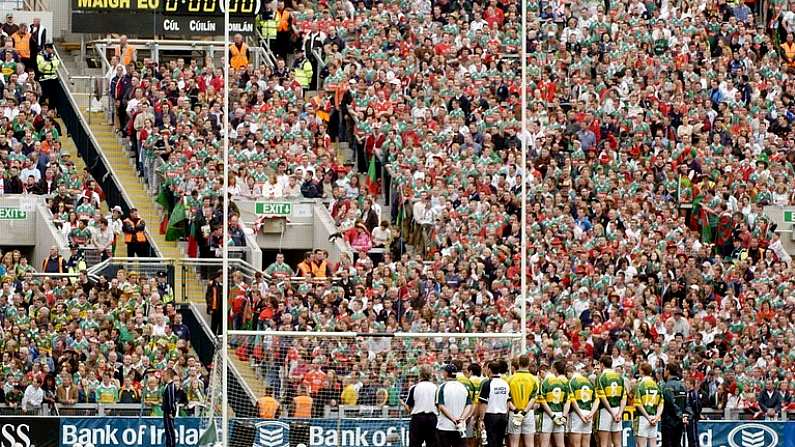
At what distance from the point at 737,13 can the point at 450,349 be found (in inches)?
643

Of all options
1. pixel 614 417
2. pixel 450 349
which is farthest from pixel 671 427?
pixel 450 349

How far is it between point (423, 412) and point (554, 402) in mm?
1835

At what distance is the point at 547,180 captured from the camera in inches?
1716

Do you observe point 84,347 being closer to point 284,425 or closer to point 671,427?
point 284,425

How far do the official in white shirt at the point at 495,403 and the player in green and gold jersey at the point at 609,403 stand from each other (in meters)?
1.65

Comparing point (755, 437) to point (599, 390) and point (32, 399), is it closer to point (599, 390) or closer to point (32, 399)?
point (599, 390)

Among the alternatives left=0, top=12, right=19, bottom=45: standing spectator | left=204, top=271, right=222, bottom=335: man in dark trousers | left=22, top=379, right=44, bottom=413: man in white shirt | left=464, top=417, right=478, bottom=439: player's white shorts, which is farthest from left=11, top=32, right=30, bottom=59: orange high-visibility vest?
left=464, top=417, right=478, bottom=439: player's white shorts

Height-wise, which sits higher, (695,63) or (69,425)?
(695,63)

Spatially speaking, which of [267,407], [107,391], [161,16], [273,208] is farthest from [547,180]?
[267,407]

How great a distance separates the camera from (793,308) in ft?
134

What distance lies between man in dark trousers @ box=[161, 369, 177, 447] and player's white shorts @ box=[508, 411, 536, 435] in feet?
17.3

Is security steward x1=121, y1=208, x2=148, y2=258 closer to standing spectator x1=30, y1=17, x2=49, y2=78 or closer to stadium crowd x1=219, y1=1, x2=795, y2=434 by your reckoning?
stadium crowd x1=219, y1=1, x2=795, y2=434

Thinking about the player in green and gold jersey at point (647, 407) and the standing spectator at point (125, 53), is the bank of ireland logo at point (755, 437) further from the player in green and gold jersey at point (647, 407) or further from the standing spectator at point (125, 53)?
the standing spectator at point (125, 53)

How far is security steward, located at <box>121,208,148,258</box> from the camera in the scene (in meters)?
41.4
